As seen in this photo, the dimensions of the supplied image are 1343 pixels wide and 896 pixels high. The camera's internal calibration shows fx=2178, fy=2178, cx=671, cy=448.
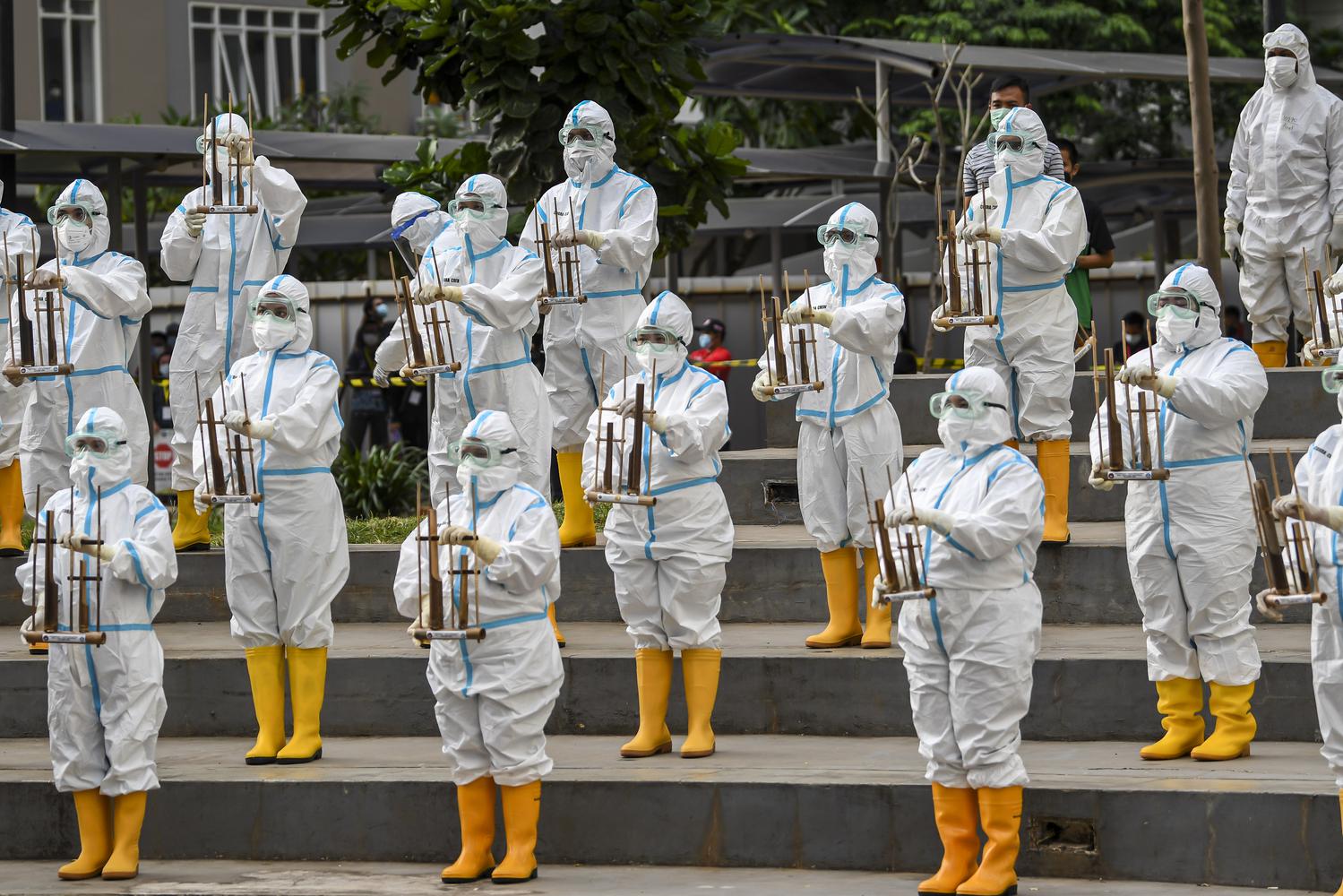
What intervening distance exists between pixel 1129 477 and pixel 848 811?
1739 mm

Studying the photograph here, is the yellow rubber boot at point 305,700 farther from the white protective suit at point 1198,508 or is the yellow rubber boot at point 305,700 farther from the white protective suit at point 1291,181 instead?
the white protective suit at point 1291,181

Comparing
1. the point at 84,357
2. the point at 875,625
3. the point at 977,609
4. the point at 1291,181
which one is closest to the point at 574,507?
the point at 875,625

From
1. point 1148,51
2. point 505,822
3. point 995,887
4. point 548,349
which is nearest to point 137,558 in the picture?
point 505,822

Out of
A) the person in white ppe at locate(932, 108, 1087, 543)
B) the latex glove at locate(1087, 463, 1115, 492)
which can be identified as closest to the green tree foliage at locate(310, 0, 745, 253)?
the person in white ppe at locate(932, 108, 1087, 543)

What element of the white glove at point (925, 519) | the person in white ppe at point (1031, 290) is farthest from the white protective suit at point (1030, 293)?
the white glove at point (925, 519)

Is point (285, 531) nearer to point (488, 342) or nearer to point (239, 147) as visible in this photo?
point (488, 342)

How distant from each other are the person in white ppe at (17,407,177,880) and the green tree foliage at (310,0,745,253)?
4.24 m

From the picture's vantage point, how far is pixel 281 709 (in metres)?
9.80

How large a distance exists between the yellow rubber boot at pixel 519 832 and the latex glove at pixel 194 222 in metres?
3.95

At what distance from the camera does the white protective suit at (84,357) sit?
11.2 metres

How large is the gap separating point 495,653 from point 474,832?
750 mm

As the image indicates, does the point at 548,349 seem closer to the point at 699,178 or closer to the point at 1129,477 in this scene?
the point at 699,178

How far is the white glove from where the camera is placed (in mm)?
7945

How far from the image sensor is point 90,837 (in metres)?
9.03
